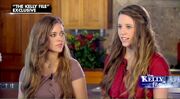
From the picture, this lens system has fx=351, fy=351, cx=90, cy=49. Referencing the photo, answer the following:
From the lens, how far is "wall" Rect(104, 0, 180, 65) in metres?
5.08

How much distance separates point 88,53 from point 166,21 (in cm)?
126

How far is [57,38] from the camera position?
1.92m

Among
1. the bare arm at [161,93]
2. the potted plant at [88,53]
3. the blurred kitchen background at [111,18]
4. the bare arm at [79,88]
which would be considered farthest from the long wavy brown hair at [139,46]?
the blurred kitchen background at [111,18]

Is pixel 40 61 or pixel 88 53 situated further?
pixel 88 53

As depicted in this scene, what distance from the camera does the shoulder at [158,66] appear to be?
1.61m

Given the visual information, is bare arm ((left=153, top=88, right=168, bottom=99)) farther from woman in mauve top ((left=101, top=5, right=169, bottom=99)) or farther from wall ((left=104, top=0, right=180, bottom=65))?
wall ((left=104, top=0, right=180, bottom=65))

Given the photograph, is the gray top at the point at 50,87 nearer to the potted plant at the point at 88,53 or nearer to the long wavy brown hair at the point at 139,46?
the long wavy brown hair at the point at 139,46

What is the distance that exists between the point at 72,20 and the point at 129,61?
344 cm
